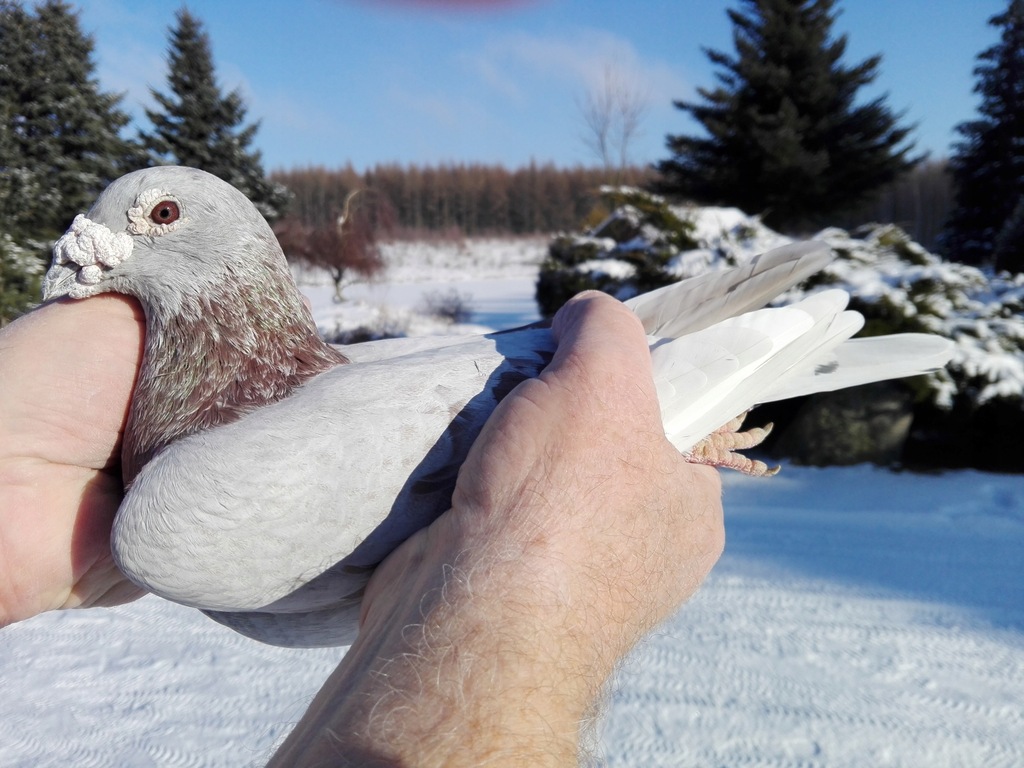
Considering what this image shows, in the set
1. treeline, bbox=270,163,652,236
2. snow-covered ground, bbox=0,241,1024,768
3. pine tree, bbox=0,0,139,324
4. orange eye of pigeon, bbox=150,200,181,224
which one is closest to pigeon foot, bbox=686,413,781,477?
snow-covered ground, bbox=0,241,1024,768

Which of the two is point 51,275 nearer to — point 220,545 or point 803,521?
point 220,545

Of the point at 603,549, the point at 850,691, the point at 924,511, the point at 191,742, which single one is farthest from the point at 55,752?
the point at 924,511

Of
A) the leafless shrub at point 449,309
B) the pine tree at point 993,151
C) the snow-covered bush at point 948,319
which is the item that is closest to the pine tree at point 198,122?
the leafless shrub at point 449,309

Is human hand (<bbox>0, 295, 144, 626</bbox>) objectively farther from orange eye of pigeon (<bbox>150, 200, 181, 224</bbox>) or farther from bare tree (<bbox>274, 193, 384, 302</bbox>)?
bare tree (<bbox>274, 193, 384, 302</bbox>)

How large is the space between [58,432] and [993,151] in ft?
87.5

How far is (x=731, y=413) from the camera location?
176 cm

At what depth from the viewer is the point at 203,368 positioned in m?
1.46

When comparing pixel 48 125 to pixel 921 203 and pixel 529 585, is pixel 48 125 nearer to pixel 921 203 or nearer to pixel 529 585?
pixel 529 585

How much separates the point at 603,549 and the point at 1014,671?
303 centimetres

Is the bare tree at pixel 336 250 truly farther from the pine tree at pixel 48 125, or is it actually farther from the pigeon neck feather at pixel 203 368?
the pigeon neck feather at pixel 203 368

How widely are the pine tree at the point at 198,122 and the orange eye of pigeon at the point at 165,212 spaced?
19.6 metres

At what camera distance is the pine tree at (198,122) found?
1977cm

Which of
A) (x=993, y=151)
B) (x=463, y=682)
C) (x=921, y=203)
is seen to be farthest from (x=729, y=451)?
(x=921, y=203)

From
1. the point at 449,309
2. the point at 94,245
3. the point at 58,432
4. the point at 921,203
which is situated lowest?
the point at 449,309
